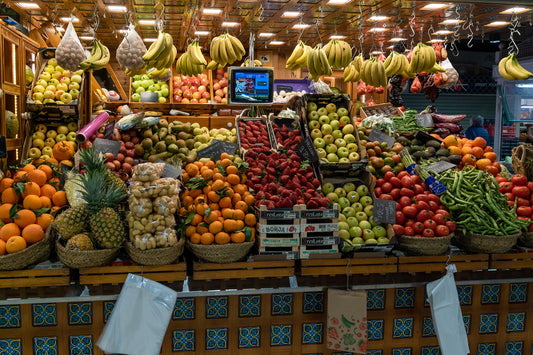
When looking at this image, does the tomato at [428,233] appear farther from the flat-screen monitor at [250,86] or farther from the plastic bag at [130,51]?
the plastic bag at [130,51]

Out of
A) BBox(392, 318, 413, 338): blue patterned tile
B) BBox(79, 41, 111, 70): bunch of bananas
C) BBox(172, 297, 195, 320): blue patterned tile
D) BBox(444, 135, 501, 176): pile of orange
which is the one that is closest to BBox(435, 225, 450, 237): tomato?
BBox(392, 318, 413, 338): blue patterned tile

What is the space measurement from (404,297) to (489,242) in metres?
0.68

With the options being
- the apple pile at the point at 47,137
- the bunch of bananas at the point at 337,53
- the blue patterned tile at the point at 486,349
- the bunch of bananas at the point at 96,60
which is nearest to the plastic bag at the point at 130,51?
the bunch of bananas at the point at 96,60

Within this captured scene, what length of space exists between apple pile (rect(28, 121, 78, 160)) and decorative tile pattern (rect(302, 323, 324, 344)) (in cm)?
263

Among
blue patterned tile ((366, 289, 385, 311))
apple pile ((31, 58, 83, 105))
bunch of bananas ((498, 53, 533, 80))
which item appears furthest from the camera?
bunch of bananas ((498, 53, 533, 80))

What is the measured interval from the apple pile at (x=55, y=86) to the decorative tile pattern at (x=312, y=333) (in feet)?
9.65

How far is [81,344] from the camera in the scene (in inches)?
110

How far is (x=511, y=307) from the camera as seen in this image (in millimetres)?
3320

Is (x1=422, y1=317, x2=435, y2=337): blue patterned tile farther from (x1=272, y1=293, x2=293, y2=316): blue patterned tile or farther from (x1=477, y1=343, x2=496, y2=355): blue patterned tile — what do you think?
(x1=272, y1=293, x2=293, y2=316): blue patterned tile

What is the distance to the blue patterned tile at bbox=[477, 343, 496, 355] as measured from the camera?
3306mm

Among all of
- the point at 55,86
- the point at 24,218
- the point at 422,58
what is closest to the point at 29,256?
the point at 24,218

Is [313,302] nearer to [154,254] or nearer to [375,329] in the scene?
[375,329]

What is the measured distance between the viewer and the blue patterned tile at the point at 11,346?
2730 millimetres

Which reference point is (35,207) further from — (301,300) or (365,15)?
(365,15)
